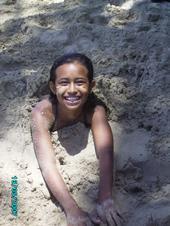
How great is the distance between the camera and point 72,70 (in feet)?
8.30

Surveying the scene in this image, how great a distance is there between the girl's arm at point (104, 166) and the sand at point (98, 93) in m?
0.05

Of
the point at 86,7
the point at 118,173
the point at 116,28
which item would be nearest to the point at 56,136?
the point at 118,173

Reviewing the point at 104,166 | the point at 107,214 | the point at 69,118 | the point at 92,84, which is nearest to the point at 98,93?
the point at 92,84

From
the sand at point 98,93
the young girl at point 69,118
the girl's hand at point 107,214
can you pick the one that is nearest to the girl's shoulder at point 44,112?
the young girl at point 69,118

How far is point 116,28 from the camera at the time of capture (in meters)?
3.35

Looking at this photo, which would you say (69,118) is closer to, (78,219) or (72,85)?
(72,85)

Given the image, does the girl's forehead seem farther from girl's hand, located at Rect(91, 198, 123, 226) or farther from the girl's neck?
girl's hand, located at Rect(91, 198, 123, 226)

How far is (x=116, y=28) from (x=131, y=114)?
886 mm

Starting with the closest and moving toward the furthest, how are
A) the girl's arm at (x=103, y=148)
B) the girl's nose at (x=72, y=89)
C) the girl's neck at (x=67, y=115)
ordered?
the girl's arm at (x=103, y=148)
the girl's nose at (x=72, y=89)
the girl's neck at (x=67, y=115)

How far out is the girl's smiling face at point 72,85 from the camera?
2.52 metres

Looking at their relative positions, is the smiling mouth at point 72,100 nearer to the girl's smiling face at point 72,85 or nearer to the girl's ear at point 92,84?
the girl's smiling face at point 72,85

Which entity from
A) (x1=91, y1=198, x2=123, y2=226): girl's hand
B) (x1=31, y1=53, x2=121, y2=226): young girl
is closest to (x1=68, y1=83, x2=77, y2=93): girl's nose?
(x1=31, y1=53, x2=121, y2=226): young girl

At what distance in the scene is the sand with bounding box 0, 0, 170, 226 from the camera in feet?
7.40

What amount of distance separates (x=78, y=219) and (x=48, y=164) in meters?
0.38
